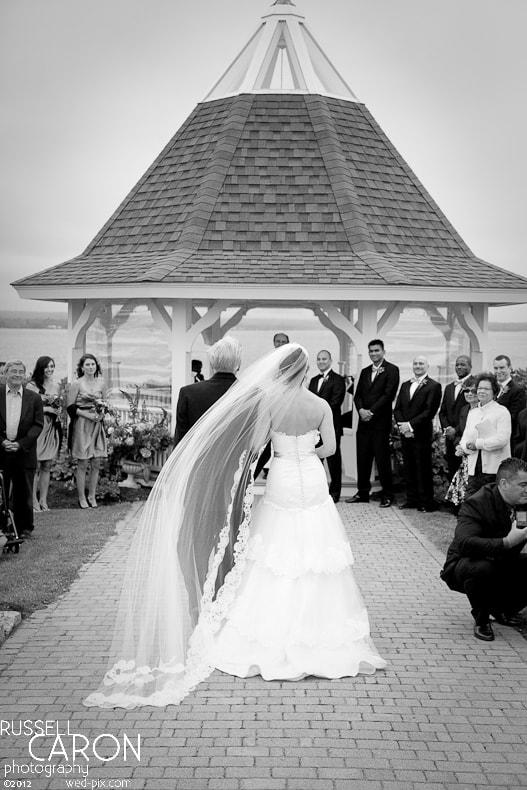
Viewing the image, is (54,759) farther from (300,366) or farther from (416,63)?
(416,63)

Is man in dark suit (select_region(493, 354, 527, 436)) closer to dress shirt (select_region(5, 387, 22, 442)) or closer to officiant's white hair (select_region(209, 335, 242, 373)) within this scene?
officiant's white hair (select_region(209, 335, 242, 373))

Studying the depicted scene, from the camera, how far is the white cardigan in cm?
920

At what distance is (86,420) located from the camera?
11430mm

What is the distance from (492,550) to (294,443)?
157cm

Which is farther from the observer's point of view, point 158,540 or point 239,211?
point 239,211

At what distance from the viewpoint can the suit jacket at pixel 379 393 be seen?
11.7 metres

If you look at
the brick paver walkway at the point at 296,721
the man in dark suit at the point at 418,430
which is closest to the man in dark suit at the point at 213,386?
the brick paver walkway at the point at 296,721

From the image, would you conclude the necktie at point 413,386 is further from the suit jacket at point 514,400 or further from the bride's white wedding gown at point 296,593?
the bride's white wedding gown at point 296,593

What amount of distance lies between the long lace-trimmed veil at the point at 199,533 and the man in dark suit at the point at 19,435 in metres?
3.68

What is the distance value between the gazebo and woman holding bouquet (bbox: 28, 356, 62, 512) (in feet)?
6.32

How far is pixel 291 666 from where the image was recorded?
18.6 ft

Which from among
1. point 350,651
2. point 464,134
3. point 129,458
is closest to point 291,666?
point 350,651

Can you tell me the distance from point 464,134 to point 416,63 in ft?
6.45

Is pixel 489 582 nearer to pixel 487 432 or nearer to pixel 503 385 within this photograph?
pixel 487 432
